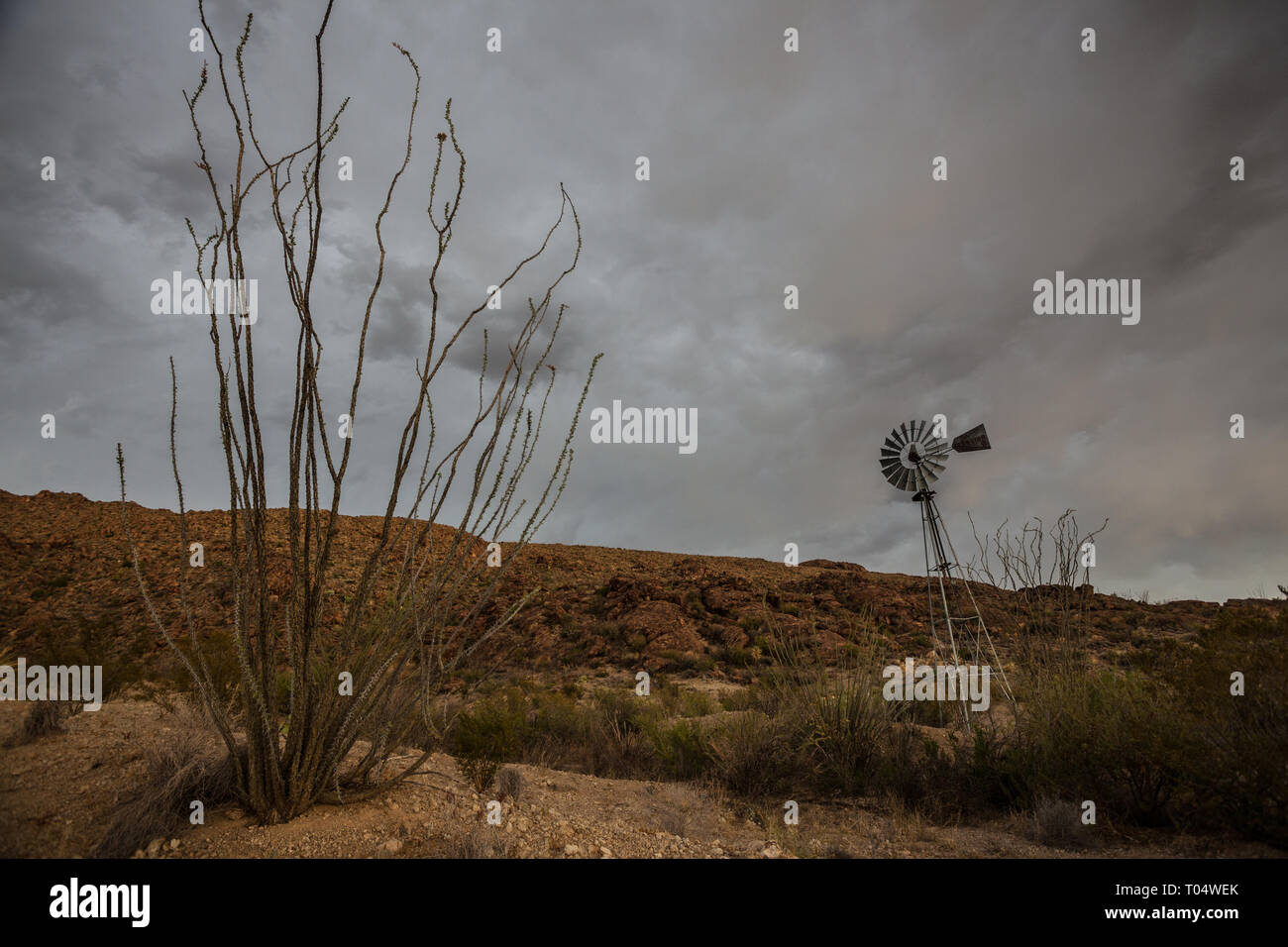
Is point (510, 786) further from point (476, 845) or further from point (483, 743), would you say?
point (476, 845)

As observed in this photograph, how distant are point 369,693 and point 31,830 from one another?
1.62m

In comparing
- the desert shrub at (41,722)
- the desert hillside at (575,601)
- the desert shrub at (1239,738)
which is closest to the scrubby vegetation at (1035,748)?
the desert shrub at (1239,738)

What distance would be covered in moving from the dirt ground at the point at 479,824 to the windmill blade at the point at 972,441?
17.6 feet

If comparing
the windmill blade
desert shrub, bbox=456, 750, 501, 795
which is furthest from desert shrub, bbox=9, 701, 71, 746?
the windmill blade

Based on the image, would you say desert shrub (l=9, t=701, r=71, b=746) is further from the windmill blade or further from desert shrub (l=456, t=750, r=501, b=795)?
the windmill blade

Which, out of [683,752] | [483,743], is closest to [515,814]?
[483,743]

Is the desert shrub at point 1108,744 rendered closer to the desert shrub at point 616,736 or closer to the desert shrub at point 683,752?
the desert shrub at point 683,752

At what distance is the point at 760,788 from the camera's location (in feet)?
19.4

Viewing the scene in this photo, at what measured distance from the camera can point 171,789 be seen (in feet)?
11.1

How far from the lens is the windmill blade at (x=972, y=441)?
9.09 m

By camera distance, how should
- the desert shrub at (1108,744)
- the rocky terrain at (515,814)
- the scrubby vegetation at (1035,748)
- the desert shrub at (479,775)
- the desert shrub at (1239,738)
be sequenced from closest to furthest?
the rocky terrain at (515,814) → the desert shrub at (1239,738) → the scrubby vegetation at (1035,748) → the desert shrub at (479,775) → the desert shrub at (1108,744)
